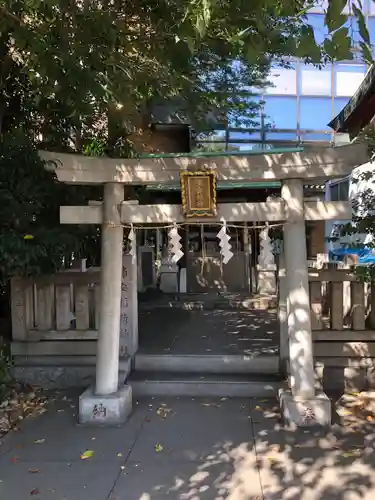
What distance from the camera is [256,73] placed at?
45.9ft

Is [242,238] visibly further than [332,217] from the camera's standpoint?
Yes

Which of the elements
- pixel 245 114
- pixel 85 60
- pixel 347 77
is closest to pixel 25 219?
pixel 85 60

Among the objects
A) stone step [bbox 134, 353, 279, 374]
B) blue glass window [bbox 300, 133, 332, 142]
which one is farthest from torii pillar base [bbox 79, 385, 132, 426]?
blue glass window [bbox 300, 133, 332, 142]

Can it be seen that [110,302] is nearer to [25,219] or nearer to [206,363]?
[25,219]

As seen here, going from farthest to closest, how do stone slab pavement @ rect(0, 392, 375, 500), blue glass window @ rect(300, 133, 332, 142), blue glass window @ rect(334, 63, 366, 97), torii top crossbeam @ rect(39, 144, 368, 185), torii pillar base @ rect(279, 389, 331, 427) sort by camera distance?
blue glass window @ rect(334, 63, 366, 97) → blue glass window @ rect(300, 133, 332, 142) → torii top crossbeam @ rect(39, 144, 368, 185) → torii pillar base @ rect(279, 389, 331, 427) → stone slab pavement @ rect(0, 392, 375, 500)

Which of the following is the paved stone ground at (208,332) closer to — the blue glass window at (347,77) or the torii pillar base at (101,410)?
the torii pillar base at (101,410)

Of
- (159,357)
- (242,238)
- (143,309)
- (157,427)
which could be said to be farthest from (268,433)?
(242,238)

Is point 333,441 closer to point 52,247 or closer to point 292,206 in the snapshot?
point 292,206

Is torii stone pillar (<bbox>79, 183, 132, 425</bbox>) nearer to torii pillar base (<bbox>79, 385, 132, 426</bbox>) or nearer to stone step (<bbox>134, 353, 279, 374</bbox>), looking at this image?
torii pillar base (<bbox>79, 385, 132, 426</bbox>)

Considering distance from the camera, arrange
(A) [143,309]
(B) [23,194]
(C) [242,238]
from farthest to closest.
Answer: (C) [242,238]
(A) [143,309]
(B) [23,194]

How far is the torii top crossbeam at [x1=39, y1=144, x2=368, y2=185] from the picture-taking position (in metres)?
5.00

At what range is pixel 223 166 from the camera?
16.8 feet

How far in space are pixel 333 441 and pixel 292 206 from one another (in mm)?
2356

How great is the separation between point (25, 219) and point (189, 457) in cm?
315
